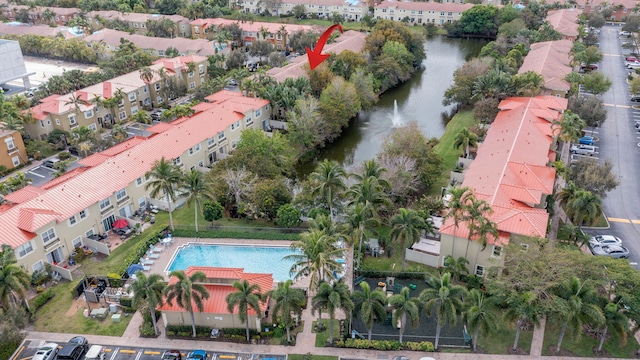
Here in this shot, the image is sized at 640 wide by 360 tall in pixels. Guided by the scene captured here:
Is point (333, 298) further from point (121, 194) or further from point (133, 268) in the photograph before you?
point (121, 194)

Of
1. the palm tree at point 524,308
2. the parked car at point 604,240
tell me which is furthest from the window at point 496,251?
the parked car at point 604,240

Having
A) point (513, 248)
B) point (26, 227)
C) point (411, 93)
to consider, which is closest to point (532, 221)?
point (513, 248)

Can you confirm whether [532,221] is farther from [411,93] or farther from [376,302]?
[411,93]

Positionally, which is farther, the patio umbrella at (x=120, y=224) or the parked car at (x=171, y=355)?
the patio umbrella at (x=120, y=224)

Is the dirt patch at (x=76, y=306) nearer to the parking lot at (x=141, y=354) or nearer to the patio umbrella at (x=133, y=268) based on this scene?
the parking lot at (x=141, y=354)

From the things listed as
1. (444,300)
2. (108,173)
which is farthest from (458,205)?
(108,173)

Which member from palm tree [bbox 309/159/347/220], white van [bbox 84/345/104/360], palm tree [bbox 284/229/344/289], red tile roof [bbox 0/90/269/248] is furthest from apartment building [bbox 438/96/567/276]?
red tile roof [bbox 0/90/269/248]
